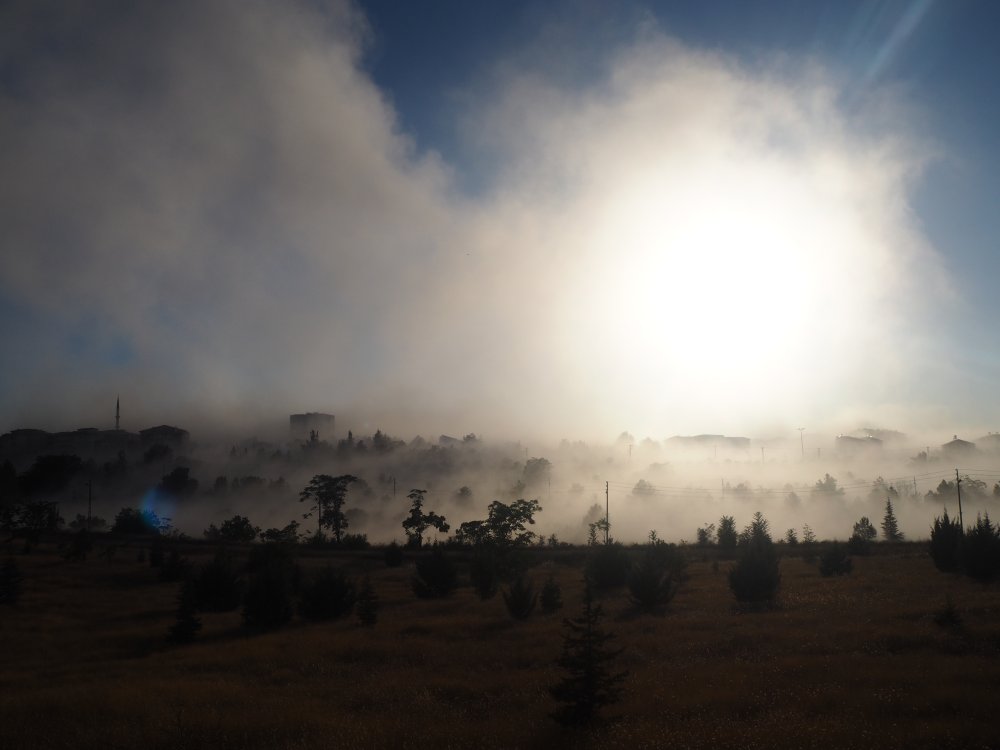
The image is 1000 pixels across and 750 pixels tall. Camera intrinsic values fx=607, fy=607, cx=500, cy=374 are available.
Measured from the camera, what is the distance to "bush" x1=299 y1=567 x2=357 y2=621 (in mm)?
35344

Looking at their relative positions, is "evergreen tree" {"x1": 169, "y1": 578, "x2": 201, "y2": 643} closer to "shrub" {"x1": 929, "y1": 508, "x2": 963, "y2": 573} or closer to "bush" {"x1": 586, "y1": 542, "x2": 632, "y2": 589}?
"bush" {"x1": 586, "y1": 542, "x2": 632, "y2": 589}

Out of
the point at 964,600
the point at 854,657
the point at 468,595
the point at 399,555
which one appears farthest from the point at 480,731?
the point at 399,555

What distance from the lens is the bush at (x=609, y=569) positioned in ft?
138

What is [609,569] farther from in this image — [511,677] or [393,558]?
[393,558]

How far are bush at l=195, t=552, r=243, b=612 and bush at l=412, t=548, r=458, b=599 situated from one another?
40.4 feet

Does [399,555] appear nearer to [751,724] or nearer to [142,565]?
[142,565]

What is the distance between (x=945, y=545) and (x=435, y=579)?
3381cm

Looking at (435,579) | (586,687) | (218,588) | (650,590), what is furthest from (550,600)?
(218,588)

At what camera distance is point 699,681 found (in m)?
18.2

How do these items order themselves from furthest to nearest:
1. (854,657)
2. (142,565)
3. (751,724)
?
(142,565) < (854,657) < (751,724)

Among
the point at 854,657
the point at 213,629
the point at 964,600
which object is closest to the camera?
the point at 854,657

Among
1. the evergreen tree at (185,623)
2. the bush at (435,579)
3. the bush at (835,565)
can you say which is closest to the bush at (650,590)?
the bush at (435,579)

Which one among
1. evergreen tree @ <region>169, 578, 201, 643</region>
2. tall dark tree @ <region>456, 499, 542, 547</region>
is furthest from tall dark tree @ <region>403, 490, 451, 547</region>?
evergreen tree @ <region>169, 578, 201, 643</region>

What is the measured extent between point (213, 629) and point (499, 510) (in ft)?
126
